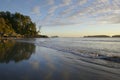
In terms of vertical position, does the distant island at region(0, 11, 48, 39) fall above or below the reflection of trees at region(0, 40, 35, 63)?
above

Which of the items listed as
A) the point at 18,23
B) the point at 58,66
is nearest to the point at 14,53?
the point at 58,66

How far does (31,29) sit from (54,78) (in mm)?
120163

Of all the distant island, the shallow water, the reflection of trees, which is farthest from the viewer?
the distant island

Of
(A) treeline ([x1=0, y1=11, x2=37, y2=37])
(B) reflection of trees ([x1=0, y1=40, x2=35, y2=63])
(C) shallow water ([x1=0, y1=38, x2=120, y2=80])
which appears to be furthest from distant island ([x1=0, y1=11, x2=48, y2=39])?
(C) shallow water ([x1=0, y1=38, x2=120, y2=80])

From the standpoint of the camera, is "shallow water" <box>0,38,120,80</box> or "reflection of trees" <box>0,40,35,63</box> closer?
"shallow water" <box>0,38,120,80</box>

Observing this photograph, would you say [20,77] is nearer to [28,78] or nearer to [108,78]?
[28,78]

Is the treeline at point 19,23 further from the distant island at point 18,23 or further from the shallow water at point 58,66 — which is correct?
the shallow water at point 58,66

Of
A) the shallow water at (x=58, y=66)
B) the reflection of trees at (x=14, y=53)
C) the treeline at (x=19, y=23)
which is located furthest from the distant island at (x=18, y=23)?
the shallow water at (x=58, y=66)

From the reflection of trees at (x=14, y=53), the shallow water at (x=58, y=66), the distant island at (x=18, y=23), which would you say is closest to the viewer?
the shallow water at (x=58, y=66)

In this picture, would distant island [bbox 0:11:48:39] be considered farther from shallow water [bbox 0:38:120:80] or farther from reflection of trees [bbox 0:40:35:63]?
shallow water [bbox 0:38:120:80]

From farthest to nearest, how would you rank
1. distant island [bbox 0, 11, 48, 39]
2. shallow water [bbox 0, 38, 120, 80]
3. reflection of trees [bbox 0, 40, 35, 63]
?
distant island [bbox 0, 11, 48, 39], reflection of trees [bbox 0, 40, 35, 63], shallow water [bbox 0, 38, 120, 80]

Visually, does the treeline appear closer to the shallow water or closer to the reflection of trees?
the reflection of trees

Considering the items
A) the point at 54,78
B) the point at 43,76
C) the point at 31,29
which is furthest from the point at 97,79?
the point at 31,29

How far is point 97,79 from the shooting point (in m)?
7.37
